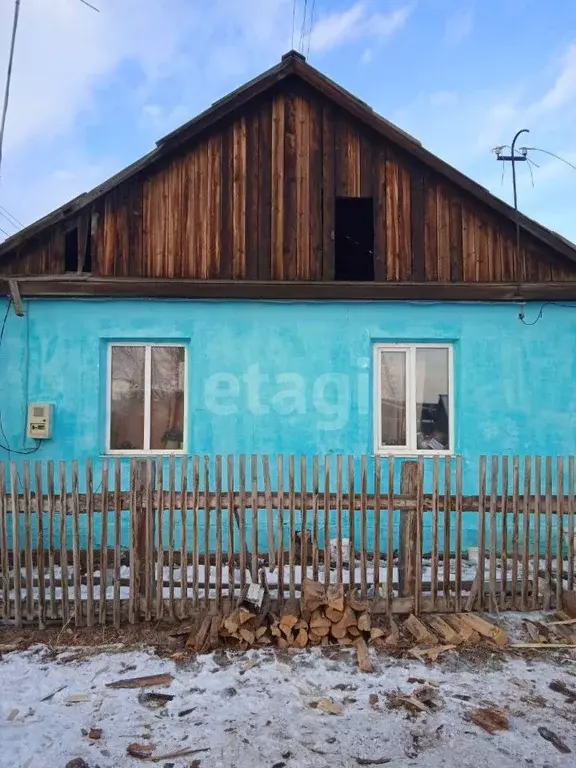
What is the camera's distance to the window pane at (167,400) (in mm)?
7355

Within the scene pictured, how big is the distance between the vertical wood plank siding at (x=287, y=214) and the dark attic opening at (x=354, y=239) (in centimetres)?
61

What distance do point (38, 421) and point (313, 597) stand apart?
14.5 feet

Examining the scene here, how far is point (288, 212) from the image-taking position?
7.43 metres

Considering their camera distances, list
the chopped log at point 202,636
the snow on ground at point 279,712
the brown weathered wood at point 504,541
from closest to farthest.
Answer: the snow on ground at point 279,712 < the chopped log at point 202,636 < the brown weathered wood at point 504,541

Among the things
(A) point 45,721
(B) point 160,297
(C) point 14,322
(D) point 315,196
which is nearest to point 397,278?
(D) point 315,196

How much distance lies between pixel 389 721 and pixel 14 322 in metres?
6.40

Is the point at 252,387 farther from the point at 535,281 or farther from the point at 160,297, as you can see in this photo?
the point at 535,281

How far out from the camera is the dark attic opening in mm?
8195

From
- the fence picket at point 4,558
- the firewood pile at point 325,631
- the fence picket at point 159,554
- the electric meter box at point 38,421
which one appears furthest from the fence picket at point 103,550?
the electric meter box at point 38,421

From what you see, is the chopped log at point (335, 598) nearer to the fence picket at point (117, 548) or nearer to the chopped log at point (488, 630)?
the chopped log at point (488, 630)

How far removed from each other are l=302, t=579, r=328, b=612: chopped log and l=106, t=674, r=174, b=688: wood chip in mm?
1181

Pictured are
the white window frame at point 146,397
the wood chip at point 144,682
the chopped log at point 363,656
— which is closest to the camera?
the wood chip at point 144,682

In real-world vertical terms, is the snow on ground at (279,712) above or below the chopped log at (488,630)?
below

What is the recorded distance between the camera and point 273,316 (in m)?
7.31
